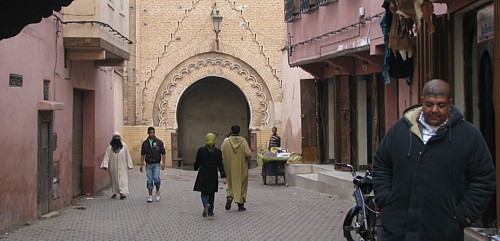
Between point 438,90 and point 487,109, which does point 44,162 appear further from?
point 438,90

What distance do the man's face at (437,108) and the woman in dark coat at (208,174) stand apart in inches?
334

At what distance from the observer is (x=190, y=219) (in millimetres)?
13008

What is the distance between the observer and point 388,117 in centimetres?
1505

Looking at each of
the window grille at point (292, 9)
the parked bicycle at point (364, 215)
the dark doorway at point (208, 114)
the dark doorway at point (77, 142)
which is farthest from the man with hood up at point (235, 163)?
the dark doorway at point (208, 114)

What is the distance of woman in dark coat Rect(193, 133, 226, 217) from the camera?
1315 cm

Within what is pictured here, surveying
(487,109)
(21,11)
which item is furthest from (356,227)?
(21,11)

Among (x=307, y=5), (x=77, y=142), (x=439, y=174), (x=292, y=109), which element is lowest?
(x=439, y=174)

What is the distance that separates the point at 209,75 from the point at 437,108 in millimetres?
23114

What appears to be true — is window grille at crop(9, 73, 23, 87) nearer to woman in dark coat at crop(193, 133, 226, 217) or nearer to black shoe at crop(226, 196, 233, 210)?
woman in dark coat at crop(193, 133, 226, 217)

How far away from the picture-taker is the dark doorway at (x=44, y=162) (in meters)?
12.9

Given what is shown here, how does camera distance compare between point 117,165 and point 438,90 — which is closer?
point 438,90

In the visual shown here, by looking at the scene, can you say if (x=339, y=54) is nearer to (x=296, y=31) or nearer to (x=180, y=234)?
(x=296, y=31)

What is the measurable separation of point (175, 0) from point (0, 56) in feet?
56.6

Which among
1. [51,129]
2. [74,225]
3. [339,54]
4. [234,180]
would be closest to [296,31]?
[339,54]
